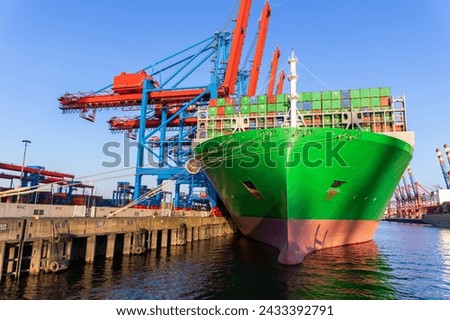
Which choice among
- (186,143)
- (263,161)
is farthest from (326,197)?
(186,143)

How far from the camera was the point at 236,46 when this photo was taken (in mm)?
41812

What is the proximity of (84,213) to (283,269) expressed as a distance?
1348 centimetres

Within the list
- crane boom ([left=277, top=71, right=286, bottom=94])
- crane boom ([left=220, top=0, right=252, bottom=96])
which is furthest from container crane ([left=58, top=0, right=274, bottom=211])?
crane boom ([left=277, top=71, right=286, bottom=94])

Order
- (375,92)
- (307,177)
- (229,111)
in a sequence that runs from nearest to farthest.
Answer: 1. (307,177)
2. (375,92)
3. (229,111)

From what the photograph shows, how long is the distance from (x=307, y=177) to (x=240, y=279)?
735cm

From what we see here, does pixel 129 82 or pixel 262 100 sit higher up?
pixel 129 82

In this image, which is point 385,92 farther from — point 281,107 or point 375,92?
point 281,107

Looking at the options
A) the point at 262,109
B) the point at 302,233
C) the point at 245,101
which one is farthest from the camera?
the point at 245,101

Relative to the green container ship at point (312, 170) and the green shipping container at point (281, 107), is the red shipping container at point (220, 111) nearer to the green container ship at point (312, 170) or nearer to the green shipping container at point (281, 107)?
the green container ship at point (312, 170)

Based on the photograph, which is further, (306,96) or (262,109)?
(262,109)

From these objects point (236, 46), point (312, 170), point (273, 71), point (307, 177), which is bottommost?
point (307, 177)

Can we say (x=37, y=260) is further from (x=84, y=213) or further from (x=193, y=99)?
(x=193, y=99)

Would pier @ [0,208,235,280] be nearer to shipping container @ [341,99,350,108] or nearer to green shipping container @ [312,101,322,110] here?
green shipping container @ [312,101,322,110]

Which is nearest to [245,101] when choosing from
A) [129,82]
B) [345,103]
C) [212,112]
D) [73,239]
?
[212,112]
